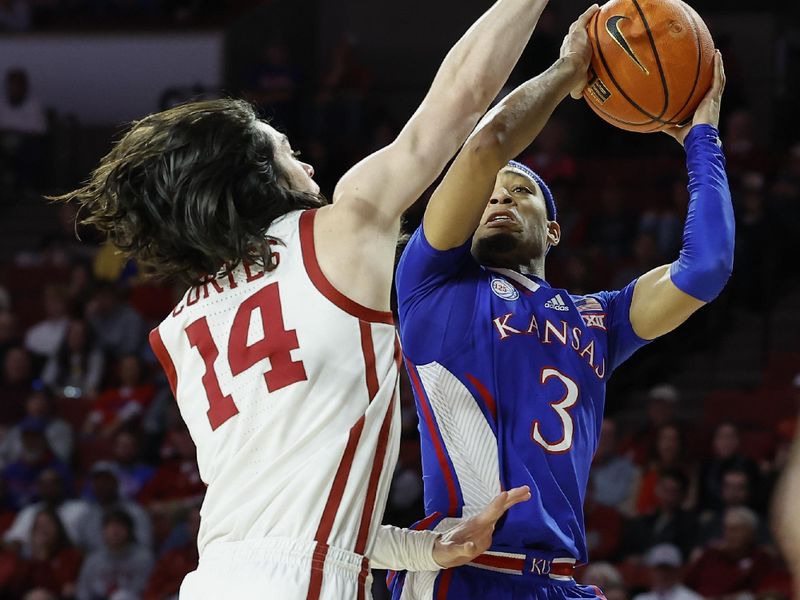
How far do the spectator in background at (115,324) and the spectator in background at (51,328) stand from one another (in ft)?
1.03

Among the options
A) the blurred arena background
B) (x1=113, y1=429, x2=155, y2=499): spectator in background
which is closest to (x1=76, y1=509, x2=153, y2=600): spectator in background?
the blurred arena background

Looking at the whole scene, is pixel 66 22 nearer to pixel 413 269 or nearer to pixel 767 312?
pixel 767 312

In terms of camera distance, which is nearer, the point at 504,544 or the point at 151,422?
the point at 504,544

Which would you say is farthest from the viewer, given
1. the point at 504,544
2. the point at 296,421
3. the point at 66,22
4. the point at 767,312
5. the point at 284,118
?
the point at 66,22

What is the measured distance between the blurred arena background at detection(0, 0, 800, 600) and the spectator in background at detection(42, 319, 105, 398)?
0.02 meters

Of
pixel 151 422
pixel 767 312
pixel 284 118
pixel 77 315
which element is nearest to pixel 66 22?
pixel 284 118

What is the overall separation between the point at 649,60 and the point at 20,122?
12378 mm

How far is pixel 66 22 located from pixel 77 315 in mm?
5272

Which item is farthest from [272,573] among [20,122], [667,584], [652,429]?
[20,122]

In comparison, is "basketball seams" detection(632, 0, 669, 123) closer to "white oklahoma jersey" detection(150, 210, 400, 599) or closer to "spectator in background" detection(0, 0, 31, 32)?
"white oklahoma jersey" detection(150, 210, 400, 599)

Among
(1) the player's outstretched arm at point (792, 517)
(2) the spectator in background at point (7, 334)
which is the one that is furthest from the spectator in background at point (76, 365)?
(1) the player's outstretched arm at point (792, 517)

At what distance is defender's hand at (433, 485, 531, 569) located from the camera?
334 cm

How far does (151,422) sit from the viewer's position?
11.1 m

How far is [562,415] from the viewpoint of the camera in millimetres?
3670
